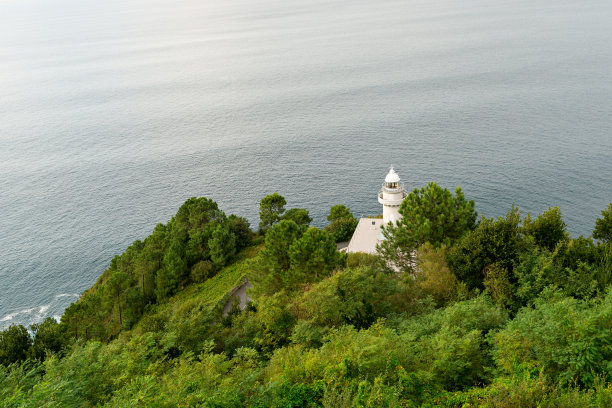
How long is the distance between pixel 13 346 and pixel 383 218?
37.3 metres

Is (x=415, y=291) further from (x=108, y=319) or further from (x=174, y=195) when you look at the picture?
(x=174, y=195)

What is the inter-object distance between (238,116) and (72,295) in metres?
72.6

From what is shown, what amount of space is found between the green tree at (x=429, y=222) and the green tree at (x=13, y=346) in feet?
102

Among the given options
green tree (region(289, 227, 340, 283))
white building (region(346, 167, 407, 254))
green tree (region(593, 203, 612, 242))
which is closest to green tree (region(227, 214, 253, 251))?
white building (region(346, 167, 407, 254))

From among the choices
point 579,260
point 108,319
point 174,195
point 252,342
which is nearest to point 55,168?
point 174,195

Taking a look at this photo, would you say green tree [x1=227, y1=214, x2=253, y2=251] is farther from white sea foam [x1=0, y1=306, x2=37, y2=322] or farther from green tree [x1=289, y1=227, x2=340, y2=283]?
white sea foam [x1=0, y1=306, x2=37, y2=322]

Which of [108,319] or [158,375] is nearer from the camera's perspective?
[158,375]

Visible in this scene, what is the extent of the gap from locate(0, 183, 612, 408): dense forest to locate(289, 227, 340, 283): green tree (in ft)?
0.40

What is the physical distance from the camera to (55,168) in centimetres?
9325

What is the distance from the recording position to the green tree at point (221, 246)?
180 ft

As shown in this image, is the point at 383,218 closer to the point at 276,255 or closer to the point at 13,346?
the point at 276,255

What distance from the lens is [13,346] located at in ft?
109

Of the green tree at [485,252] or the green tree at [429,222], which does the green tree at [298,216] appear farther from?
the green tree at [485,252]

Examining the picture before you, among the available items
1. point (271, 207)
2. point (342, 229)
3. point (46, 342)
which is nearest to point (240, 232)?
Result: point (271, 207)
